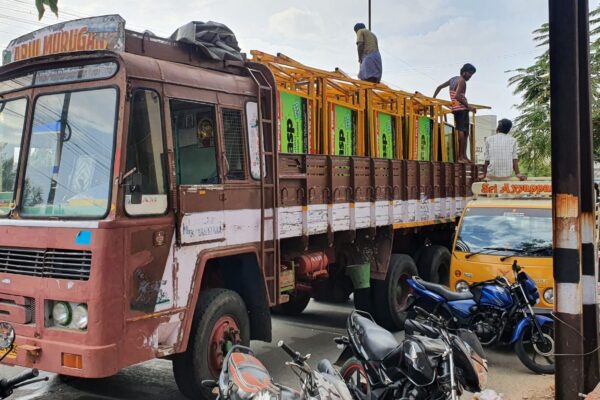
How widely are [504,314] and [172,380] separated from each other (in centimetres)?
350

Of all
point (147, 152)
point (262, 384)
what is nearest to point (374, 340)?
point (262, 384)

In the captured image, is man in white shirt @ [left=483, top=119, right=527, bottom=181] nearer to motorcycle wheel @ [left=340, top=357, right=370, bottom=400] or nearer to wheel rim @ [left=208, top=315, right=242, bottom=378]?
motorcycle wheel @ [left=340, top=357, right=370, bottom=400]

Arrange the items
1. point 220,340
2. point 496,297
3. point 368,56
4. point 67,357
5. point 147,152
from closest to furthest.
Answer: point 67,357 < point 147,152 < point 220,340 < point 496,297 < point 368,56

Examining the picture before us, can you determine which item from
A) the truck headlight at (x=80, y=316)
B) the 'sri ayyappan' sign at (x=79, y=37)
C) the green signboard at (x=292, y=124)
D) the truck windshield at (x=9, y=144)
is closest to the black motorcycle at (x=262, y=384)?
the truck headlight at (x=80, y=316)

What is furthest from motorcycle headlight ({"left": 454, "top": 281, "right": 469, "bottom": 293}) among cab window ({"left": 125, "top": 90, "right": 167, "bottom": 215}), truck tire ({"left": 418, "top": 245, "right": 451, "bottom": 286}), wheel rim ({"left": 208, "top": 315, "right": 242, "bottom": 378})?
cab window ({"left": 125, "top": 90, "right": 167, "bottom": 215})

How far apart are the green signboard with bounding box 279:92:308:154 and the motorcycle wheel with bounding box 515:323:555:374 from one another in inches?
120

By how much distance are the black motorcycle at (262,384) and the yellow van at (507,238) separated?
4414 millimetres

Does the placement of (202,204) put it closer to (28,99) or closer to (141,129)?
(141,129)

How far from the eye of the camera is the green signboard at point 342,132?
23.1 ft

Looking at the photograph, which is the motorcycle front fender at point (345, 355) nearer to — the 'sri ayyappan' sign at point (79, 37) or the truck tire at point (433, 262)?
the 'sri ayyappan' sign at point (79, 37)

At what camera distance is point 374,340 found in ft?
14.3

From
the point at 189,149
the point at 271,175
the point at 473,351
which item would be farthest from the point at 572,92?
the point at 189,149

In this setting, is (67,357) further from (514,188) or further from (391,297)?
(514,188)

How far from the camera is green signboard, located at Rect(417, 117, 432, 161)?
9.05 m
